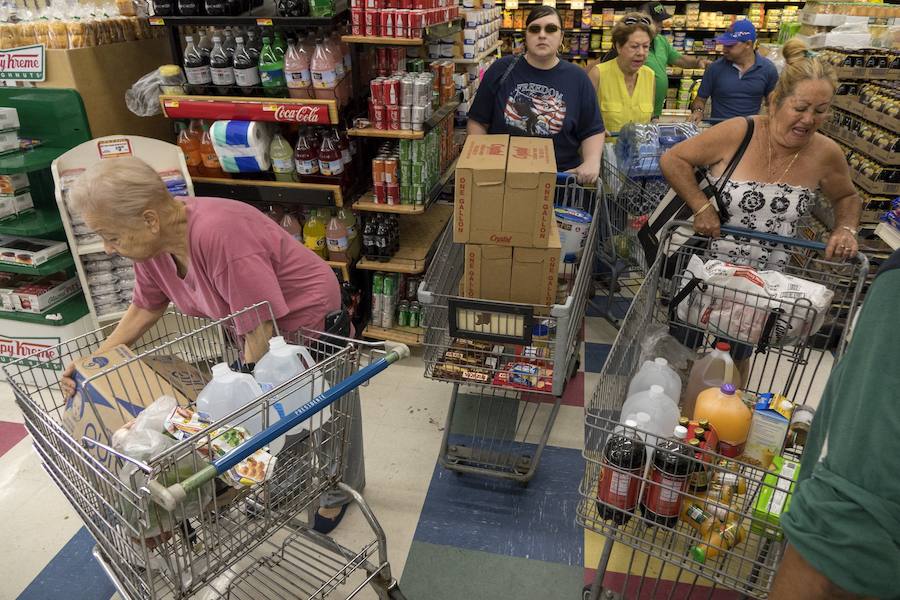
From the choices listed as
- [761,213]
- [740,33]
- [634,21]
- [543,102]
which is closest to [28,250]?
[543,102]

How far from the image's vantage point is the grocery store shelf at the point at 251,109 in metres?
3.16

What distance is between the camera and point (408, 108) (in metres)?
3.25

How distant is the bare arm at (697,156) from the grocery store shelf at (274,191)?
1.77 m

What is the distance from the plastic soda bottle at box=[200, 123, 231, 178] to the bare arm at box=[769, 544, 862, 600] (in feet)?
11.1

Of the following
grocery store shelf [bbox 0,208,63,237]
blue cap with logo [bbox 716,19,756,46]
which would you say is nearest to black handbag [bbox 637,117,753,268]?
blue cap with logo [bbox 716,19,756,46]

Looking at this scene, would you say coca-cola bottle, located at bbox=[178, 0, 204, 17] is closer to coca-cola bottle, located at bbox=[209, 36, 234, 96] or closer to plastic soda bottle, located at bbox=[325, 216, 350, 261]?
coca-cola bottle, located at bbox=[209, 36, 234, 96]

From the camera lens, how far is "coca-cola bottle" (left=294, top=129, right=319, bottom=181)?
11.0 feet

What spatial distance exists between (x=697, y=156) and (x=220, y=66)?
247cm

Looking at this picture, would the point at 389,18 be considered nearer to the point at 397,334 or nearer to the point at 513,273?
the point at 513,273

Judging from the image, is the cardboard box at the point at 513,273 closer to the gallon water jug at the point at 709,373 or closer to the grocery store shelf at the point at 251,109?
the gallon water jug at the point at 709,373

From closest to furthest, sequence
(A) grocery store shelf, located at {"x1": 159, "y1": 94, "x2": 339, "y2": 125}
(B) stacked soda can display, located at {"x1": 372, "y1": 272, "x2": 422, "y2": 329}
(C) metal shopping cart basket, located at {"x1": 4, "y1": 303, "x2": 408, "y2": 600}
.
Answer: (C) metal shopping cart basket, located at {"x1": 4, "y1": 303, "x2": 408, "y2": 600}, (A) grocery store shelf, located at {"x1": 159, "y1": 94, "x2": 339, "y2": 125}, (B) stacked soda can display, located at {"x1": 372, "y1": 272, "x2": 422, "y2": 329}

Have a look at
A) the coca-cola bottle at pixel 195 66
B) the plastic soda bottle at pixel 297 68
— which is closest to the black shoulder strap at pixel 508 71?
the plastic soda bottle at pixel 297 68

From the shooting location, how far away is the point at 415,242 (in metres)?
3.92

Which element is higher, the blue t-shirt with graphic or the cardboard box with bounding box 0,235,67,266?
the blue t-shirt with graphic
